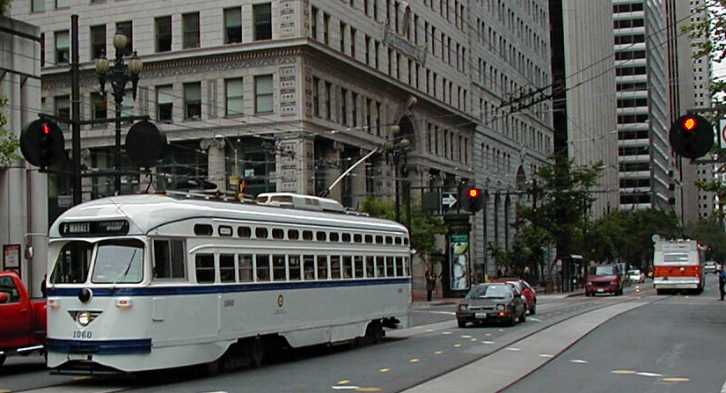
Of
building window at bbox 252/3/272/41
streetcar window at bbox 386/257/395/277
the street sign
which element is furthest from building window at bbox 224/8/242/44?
streetcar window at bbox 386/257/395/277

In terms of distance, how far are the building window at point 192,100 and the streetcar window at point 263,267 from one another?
124 feet

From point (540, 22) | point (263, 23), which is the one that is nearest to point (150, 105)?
point (263, 23)

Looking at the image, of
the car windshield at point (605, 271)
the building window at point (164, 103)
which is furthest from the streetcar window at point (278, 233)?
the car windshield at point (605, 271)

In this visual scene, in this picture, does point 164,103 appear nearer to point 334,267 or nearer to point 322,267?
point 334,267

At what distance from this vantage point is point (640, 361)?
20578 millimetres

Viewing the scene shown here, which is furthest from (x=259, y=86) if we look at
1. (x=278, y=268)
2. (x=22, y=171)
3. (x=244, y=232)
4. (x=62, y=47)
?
(x=244, y=232)

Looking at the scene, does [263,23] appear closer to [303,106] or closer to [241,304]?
[303,106]

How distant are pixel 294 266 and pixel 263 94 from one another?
35404 millimetres

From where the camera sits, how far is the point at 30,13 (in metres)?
60.9

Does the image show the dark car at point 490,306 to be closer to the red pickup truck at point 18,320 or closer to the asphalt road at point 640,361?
the asphalt road at point 640,361

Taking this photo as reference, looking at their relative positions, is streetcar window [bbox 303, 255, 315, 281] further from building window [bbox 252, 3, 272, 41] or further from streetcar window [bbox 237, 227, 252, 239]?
building window [bbox 252, 3, 272, 41]

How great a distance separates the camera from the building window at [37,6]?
200 feet

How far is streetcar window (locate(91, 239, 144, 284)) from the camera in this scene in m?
17.1

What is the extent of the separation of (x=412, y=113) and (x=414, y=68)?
3.54 m
